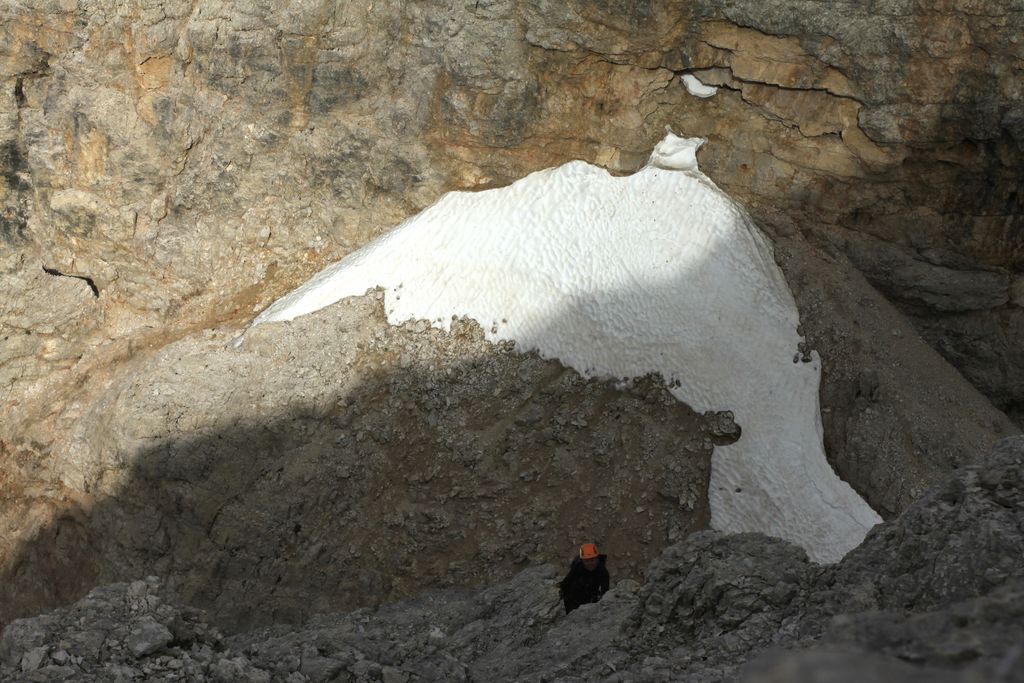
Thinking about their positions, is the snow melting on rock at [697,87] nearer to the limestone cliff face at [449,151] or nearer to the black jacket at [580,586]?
the limestone cliff face at [449,151]

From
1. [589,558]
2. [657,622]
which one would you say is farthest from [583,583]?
[657,622]

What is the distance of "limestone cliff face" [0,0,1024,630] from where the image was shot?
13.1 metres

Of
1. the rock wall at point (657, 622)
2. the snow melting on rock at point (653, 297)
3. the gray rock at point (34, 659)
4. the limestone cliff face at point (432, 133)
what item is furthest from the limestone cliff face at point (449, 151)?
the gray rock at point (34, 659)

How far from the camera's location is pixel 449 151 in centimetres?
1511

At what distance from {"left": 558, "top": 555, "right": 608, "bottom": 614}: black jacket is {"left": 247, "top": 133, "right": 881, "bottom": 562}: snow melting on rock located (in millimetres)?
2818

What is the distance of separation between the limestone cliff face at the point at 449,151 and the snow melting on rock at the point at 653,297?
23.7 inches

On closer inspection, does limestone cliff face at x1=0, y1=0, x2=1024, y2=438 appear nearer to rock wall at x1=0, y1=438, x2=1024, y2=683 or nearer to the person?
the person

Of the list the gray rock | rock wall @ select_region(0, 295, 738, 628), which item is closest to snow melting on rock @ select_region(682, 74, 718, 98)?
rock wall @ select_region(0, 295, 738, 628)

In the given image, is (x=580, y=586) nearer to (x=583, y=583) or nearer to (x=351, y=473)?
(x=583, y=583)

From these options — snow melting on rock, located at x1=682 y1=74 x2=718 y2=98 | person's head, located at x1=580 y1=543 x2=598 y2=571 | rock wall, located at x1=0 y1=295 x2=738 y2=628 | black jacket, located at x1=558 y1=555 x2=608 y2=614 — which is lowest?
rock wall, located at x1=0 y1=295 x2=738 y2=628

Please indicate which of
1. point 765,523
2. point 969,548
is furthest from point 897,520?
point 765,523

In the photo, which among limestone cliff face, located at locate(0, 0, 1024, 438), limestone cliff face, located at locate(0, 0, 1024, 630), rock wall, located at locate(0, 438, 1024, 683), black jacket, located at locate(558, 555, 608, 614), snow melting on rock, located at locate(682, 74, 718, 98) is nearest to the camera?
rock wall, located at locate(0, 438, 1024, 683)

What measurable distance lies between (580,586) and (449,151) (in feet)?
27.5

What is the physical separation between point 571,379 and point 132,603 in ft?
22.4
